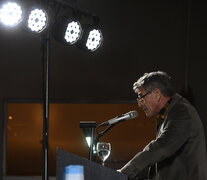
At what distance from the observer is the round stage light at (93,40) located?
3.94 metres

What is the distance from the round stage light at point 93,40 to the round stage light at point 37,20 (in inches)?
19.9

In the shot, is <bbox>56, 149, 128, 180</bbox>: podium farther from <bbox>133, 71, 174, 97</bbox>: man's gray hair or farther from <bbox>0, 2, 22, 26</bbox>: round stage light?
<bbox>0, 2, 22, 26</bbox>: round stage light

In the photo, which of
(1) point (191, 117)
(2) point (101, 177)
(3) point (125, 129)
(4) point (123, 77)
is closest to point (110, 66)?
(4) point (123, 77)

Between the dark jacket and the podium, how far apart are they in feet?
2.43

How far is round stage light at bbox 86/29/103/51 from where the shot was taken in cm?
394

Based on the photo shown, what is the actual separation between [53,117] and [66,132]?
244 millimetres

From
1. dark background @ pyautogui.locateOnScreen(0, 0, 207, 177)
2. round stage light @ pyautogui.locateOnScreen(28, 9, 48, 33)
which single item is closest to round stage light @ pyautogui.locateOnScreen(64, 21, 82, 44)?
round stage light @ pyautogui.locateOnScreen(28, 9, 48, 33)

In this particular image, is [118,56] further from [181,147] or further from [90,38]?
[181,147]

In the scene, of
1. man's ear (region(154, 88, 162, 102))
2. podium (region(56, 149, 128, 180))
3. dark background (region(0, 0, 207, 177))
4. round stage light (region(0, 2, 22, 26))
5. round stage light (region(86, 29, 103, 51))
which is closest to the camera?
podium (region(56, 149, 128, 180))

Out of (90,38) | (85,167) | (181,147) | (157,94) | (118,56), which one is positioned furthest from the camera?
(118,56)

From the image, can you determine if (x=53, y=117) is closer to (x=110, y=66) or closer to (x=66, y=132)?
(x=66, y=132)

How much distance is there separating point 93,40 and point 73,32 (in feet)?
0.81

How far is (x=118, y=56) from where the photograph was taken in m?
5.16

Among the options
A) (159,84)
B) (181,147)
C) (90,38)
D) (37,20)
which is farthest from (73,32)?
(181,147)
